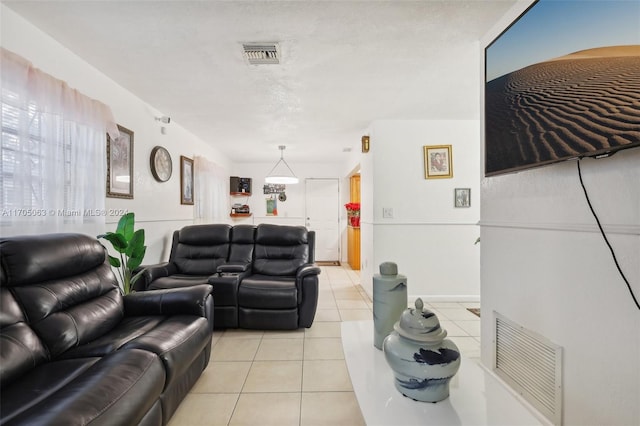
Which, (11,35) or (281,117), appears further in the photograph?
(281,117)

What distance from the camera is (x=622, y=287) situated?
101 cm

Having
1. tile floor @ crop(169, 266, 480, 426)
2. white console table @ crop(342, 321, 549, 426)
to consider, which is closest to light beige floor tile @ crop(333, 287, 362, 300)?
tile floor @ crop(169, 266, 480, 426)

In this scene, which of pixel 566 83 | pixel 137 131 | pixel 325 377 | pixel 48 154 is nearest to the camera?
pixel 566 83

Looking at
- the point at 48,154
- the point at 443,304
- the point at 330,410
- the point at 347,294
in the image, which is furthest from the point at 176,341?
the point at 443,304

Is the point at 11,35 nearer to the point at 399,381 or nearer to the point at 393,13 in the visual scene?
the point at 393,13

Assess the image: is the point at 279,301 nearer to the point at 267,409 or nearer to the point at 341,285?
the point at 267,409

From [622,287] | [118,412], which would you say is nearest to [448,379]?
[622,287]

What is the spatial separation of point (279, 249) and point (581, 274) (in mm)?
2761

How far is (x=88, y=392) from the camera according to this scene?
1.01 metres

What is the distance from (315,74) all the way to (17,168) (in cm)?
214

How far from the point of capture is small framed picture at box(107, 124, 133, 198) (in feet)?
8.49

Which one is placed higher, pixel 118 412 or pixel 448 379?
pixel 448 379

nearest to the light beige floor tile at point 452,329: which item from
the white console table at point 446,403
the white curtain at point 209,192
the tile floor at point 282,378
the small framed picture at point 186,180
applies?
the tile floor at point 282,378

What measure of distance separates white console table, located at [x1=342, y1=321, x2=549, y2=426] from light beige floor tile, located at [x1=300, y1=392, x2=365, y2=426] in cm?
45
